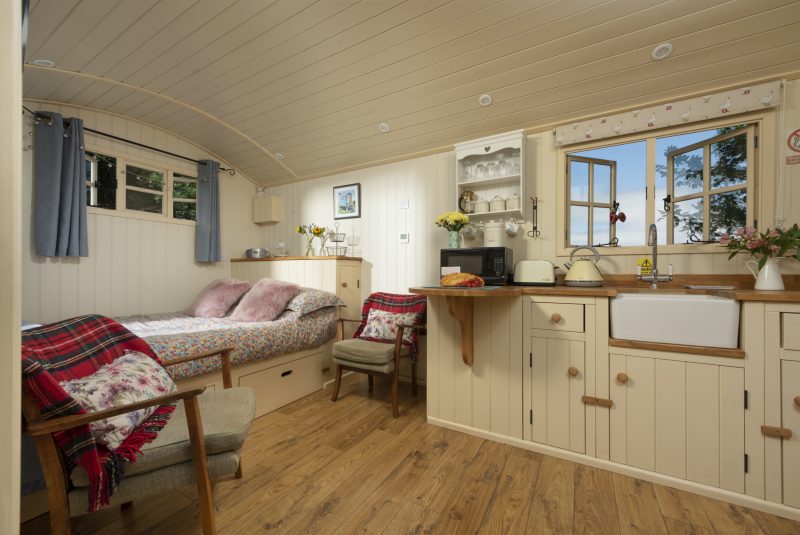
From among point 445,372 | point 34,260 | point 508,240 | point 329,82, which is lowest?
point 445,372

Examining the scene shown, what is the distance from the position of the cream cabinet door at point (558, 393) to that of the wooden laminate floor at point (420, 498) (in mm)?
149

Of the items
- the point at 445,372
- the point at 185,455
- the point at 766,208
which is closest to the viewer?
the point at 185,455

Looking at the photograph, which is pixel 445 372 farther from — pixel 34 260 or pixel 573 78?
pixel 34 260

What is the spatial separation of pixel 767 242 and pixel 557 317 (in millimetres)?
1159

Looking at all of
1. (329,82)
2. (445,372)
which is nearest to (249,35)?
(329,82)

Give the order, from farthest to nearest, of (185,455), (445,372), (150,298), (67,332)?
(150,298)
(445,372)
(67,332)
(185,455)

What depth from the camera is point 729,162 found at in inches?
84.6

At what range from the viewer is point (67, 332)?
56.1 inches

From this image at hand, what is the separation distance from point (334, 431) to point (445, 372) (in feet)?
2.81

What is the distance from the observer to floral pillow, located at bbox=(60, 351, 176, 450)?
45.0 inches

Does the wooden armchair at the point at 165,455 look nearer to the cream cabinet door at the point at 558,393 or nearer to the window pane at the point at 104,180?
the cream cabinet door at the point at 558,393

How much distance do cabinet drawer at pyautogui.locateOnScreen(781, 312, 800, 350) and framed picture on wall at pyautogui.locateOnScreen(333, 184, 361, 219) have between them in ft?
10.4

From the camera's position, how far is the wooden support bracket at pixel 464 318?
2082mm

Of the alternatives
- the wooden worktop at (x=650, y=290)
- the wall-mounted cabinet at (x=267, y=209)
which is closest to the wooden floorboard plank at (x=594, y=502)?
the wooden worktop at (x=650, y=290)
